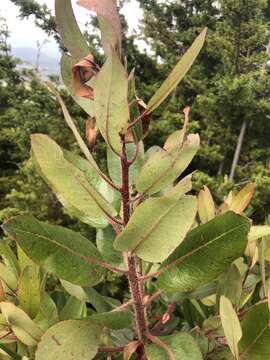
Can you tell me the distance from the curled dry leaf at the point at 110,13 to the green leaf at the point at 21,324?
419 millimetres

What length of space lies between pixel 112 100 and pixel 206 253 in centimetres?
25

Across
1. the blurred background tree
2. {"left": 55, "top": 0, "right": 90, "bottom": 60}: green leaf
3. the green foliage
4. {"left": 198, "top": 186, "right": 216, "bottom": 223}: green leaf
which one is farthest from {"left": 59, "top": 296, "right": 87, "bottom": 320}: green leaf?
the blurred background tree

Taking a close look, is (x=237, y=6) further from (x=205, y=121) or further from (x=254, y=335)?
(x=254, y=335)

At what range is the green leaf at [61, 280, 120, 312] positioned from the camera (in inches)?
31.4

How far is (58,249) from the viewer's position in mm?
620

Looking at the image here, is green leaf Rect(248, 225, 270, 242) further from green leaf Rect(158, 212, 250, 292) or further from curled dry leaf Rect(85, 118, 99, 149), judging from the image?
curled dry leaf Rect(85, 118, 99, 149)

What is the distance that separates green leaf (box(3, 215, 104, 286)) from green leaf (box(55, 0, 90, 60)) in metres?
0.24

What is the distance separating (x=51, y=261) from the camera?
618 millimetres

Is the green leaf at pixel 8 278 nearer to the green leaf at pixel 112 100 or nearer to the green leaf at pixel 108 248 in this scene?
the green leaf at pixel 108 248

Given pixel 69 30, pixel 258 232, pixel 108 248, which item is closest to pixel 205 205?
pixel 258 232

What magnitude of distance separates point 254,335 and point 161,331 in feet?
0.73

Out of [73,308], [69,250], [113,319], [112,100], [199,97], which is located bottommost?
[199,97]

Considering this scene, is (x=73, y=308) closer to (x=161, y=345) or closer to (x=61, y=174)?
(x=161, y=345)

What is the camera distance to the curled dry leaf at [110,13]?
57 centimetres
